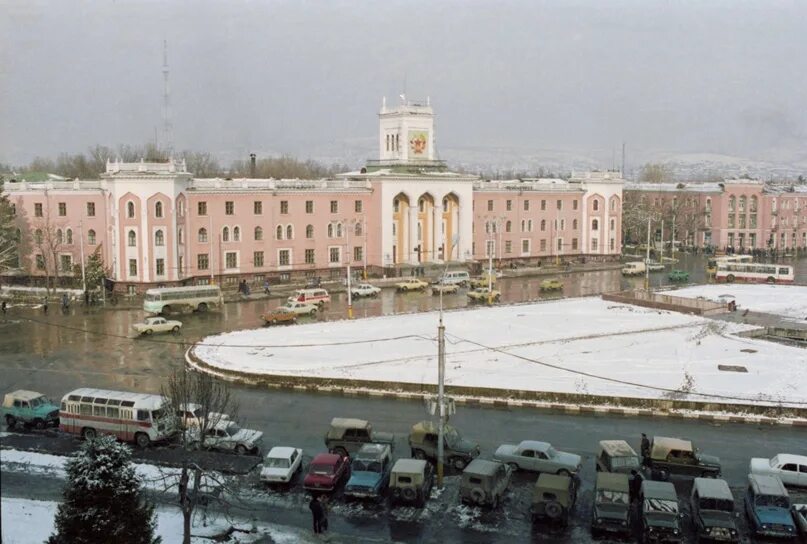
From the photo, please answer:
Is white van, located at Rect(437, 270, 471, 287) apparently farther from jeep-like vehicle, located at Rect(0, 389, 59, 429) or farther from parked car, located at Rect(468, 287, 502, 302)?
jeep-like vehicle, located at Rect(0, 389, 59, 429)

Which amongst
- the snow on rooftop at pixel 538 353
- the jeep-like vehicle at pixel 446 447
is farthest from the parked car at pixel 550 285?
the jeep-like vehicle at pixel 446 447

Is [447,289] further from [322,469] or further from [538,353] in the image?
[322,469]

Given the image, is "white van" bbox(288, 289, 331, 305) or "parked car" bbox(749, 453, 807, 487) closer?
"parked car" bbox(749, 453, 807, 487)

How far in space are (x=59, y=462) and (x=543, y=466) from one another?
8.49 metres

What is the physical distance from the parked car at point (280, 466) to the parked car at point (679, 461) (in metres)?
6.12

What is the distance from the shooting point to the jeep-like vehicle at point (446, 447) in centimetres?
1512

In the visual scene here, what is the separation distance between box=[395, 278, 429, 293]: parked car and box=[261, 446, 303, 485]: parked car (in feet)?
77.7

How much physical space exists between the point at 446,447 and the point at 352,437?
1823 millimetres

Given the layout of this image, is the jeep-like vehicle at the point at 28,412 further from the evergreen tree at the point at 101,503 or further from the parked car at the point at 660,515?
the parked car at the point at 660,515

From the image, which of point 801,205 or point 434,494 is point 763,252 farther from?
point 434,494

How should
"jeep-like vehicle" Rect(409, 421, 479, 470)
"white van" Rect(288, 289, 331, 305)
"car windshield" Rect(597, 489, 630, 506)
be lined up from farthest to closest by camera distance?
1. "white van" Rect(288, 289, 331, 305)
2. "jeep-like vehicle" Rect(409, 421, 479, 470)
3. "car windshield" Rect(597, 489, 630, 506)

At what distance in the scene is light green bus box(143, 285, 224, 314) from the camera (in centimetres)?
3033

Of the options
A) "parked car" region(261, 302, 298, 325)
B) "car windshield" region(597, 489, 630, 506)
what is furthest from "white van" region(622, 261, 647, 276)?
"car windshield" region(597, 489, 630, 506)

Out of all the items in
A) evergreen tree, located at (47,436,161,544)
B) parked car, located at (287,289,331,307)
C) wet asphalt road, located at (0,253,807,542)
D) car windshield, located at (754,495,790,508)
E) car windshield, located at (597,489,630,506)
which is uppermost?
evergreen tree, located at (47,436,161,544)
